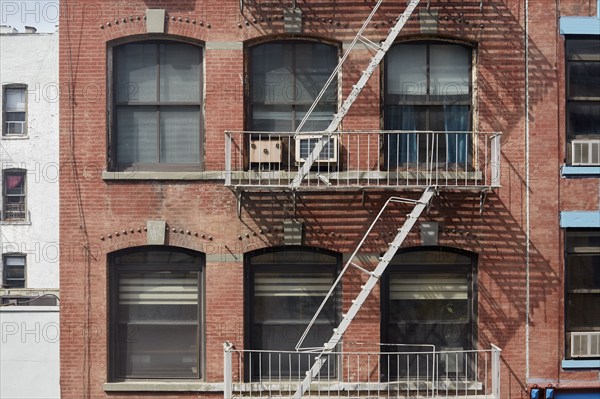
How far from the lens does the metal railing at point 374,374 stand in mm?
10352

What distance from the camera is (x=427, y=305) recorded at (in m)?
10.7

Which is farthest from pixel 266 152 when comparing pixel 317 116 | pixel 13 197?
pixel 13 197

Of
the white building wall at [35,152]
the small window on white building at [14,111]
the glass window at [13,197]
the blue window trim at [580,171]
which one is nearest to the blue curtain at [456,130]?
the blue window trim at [580,171]

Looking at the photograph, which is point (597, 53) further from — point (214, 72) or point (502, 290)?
point (214, 72)

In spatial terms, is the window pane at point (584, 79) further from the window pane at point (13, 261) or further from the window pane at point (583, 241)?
the window pane at point (13, 261)

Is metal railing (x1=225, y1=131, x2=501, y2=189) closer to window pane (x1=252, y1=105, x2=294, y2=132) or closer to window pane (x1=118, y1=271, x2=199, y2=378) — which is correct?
window pane (x1=252, y1=105, x2=294, y2=132)

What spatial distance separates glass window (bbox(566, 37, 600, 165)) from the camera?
421 inches

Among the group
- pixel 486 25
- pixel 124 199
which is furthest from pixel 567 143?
pixel 124 199

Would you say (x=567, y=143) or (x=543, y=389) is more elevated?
(x=567, y=143)

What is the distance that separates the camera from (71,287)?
10.5m

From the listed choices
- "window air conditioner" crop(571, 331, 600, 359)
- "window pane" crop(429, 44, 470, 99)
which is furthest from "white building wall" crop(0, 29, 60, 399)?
"window air conditioner" crop(571, 331, 600, 359)

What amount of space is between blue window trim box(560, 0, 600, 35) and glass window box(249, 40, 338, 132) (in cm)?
353

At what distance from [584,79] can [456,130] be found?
85.0 inches

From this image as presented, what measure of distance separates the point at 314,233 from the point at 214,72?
291 cm
